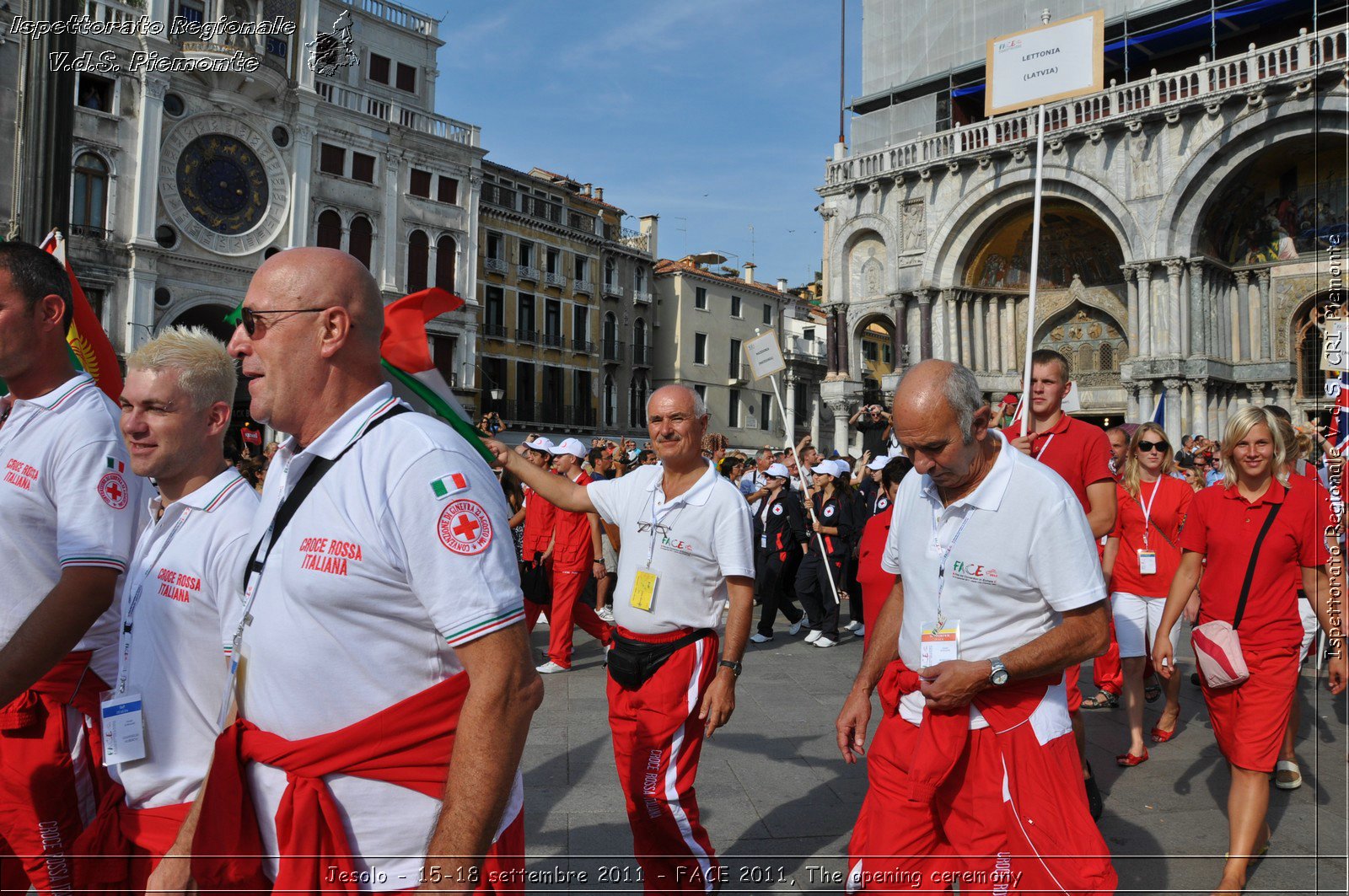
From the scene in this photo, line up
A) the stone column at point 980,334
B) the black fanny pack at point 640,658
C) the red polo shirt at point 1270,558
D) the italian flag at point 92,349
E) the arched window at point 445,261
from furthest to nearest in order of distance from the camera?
the arched window at point 445,261 → the stone column at point 980,334 → the red polo shirt at point 1270,558 → the italian flag at point 92,349 → the black fanny pack at point 640,658

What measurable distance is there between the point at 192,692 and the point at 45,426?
99cm

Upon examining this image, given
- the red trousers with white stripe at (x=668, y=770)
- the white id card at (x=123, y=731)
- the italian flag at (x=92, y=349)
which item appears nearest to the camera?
the white id card at (x=123, y=731)

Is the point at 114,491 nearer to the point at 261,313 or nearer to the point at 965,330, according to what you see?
the point at 261,313

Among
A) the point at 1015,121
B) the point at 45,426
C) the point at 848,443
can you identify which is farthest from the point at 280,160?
the point at 45,426

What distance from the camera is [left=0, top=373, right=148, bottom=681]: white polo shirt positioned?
2.58 m

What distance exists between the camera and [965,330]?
995 inches

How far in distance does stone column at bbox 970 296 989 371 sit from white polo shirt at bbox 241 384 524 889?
2515 cm

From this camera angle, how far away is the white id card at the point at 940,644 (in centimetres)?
275

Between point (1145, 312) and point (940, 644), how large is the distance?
2219cm

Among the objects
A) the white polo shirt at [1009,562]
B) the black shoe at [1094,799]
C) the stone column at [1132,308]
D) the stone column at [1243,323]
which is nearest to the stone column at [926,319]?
the stone column at [1132,308]

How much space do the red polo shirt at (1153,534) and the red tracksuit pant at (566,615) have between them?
13.6 feet

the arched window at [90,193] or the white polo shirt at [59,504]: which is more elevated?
the arched window at [90,193]

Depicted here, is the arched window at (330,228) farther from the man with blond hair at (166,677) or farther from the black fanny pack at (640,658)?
the man with blond hair at (166,677)

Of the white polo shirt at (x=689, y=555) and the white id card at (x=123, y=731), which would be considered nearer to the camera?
the white id card at (x=123, y=731)
